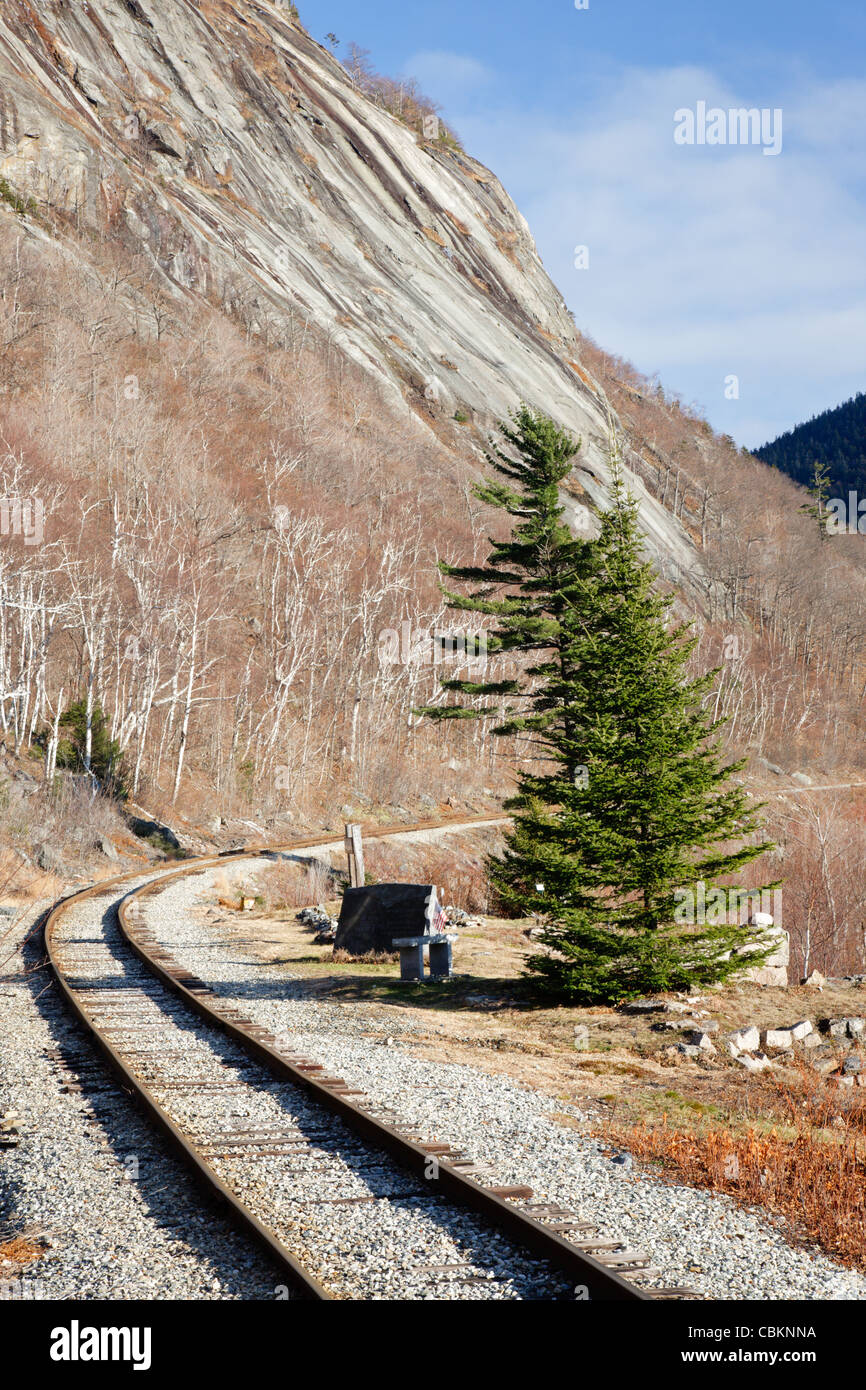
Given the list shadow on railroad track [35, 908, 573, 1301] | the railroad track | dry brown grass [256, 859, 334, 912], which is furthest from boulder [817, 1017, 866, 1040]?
dry brown grass [256, 859, 334, 912]

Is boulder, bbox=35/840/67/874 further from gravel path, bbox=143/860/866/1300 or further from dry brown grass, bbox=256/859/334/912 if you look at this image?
gravel path, bbox=143/860/866/1300

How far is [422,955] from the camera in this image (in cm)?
1444

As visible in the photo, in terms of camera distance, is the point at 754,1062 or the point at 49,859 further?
the point at 49,859

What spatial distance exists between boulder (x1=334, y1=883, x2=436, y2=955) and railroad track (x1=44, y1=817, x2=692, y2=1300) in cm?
432

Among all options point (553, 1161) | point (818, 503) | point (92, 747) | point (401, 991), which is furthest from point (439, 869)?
point (818, 503)

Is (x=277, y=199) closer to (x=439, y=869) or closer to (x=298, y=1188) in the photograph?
(x=439, y=869)

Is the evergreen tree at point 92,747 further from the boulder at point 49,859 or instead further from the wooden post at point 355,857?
the wooden post at point 355,857

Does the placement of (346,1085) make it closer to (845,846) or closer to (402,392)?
(845,846)

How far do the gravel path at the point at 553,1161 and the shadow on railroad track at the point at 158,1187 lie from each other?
1788 millimetres

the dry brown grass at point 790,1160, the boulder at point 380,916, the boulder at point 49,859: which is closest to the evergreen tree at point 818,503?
the boulder at point 49,859

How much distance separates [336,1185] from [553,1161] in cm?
148

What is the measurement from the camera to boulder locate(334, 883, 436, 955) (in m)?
15.0

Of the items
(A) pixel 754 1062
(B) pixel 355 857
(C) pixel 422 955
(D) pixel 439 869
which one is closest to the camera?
(A) pixel 754 1062
